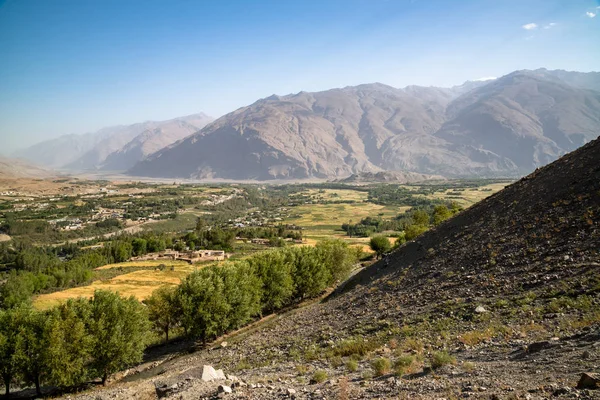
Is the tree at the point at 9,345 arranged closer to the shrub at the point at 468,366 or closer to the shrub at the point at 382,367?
the shrub at the point at 382,367

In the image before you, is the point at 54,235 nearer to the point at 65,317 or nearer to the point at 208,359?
the point at 65,317

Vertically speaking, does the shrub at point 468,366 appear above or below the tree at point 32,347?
above

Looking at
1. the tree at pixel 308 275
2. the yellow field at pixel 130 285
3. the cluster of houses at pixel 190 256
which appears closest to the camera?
the tree at pixel 308 275

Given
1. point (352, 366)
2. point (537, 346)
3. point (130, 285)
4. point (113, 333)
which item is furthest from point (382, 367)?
point (130, 285)

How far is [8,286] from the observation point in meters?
78.9

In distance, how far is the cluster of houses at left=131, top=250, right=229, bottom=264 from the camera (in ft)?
390

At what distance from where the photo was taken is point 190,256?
4801 inches

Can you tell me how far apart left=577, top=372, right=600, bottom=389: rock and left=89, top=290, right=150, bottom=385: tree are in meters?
37.8

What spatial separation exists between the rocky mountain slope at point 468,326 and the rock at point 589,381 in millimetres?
135

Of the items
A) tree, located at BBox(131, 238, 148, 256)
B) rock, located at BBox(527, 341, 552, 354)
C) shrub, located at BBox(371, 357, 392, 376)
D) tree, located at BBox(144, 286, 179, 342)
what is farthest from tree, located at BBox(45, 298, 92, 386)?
tree, located at BBox(131, 238, 148, 256)

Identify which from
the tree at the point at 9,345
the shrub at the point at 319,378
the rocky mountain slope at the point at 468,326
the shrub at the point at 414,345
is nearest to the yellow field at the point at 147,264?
the rocky mountain slope at the point at 468,326

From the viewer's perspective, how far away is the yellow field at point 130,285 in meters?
76.9

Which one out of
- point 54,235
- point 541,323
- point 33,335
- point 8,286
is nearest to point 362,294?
point 541,323

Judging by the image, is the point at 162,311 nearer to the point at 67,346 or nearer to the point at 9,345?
the point at 67,346
